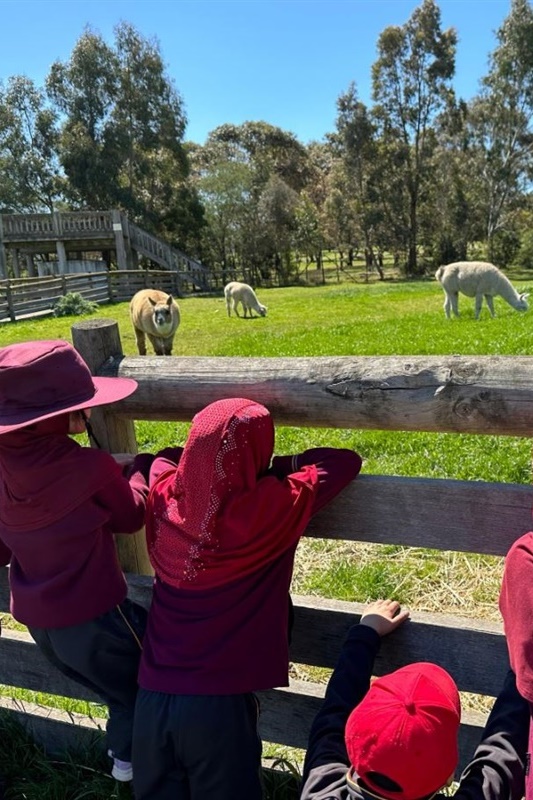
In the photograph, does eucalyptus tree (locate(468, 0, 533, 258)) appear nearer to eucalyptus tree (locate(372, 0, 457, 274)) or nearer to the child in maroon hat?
eucalyptus tree (locate(372, 0, 457, 274))

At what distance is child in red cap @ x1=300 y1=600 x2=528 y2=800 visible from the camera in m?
1.60

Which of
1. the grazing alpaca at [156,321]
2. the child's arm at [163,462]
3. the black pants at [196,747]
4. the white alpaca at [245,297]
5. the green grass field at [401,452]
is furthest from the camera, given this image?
the white alpaca at [245,297]

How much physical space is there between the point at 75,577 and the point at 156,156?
4853 centimetres

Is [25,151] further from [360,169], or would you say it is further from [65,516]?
[65,516]

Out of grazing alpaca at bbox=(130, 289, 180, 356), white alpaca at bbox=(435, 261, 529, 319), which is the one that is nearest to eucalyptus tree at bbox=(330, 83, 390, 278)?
white alpaca at bbox=(435, 261, 529, 319)

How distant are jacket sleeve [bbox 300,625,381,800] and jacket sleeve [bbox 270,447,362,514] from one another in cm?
49

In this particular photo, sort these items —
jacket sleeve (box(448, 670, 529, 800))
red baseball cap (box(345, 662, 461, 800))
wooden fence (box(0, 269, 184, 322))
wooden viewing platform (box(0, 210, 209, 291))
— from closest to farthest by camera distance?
red baseball cap (box(345, 662, 461, 800))
jacket sleeve (box(448, 670, 529, 800))
wooden fence (box(0, 269, 184, 322))
wooden viewing platform (box(0, 210, 209, 291))

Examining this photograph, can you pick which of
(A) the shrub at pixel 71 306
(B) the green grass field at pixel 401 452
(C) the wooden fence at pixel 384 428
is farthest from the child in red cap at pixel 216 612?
(A) the shrub at pixel 71 306

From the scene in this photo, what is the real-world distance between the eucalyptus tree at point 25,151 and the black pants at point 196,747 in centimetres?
5111

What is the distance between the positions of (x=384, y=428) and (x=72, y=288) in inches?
1058

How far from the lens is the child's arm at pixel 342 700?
1861mm

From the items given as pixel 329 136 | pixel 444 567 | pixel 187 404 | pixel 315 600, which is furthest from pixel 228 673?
pixel 329 136

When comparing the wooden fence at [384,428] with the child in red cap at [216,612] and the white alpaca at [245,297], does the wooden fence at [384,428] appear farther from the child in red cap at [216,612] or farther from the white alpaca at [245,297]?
the white alpaca at [245,297]

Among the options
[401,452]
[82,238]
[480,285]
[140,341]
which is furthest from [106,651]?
[82,238]
